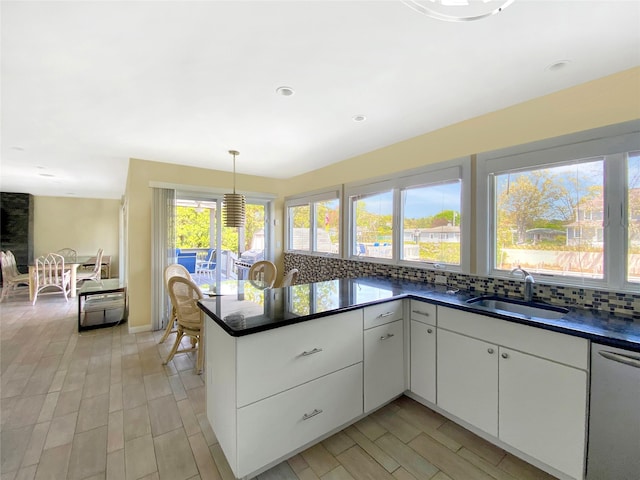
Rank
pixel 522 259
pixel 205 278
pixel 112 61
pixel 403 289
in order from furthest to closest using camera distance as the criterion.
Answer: pixel 205 278 → pixel 403 289 → pixel 522 259 → pixel 112 61

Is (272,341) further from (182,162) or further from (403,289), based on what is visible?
(182,162)

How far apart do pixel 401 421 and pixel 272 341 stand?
1.30 metres

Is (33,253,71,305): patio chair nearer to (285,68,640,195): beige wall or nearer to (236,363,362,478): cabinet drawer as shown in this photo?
(236,363,362,478): cabinet drawer

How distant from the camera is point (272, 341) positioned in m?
1.44

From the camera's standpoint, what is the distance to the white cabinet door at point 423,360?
1.99m

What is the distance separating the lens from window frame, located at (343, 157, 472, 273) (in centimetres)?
244

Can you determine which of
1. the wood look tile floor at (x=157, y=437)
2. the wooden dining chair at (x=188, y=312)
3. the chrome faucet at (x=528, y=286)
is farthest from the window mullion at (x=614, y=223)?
the wooden dining chair at (x=188, y=312)

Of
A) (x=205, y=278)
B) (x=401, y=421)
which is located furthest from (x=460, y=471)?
(x=205, y=278)

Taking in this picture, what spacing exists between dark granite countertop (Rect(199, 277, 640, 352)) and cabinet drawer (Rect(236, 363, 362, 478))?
0.43 meters

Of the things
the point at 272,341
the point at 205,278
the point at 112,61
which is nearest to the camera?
the point at 272,341

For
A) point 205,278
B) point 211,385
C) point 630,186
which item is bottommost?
point 211,385

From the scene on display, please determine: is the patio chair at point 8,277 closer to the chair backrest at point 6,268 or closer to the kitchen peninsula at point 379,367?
the chair backrest at point 6,268

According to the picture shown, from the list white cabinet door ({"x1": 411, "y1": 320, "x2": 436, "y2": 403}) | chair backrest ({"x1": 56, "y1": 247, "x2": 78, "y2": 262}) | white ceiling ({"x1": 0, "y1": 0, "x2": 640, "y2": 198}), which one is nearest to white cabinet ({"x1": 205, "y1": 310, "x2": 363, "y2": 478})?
white cabinet door ({"x1": 411, "y1": 320, "x2": 436, "y2": 403})

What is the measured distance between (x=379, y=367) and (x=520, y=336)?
3.06 feet
